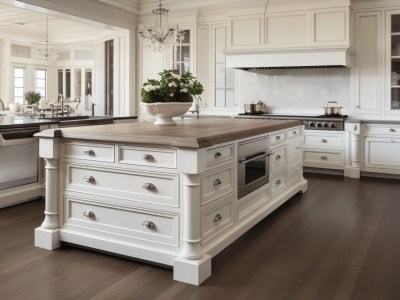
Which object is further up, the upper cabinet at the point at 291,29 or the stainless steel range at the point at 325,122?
the upper cabinet at the point at 291,29

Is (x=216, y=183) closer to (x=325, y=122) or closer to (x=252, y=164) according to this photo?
(x=252, y=164)

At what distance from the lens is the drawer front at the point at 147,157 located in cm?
255

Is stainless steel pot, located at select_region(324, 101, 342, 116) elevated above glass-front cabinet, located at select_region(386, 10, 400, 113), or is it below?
below

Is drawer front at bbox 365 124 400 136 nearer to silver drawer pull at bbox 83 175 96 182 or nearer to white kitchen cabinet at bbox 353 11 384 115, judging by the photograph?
white kitchen cabinet at bbox 353 11 384 115

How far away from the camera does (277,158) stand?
3.99 m

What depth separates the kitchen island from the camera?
8.12ft

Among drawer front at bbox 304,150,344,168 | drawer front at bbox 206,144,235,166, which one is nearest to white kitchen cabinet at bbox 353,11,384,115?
drawer front at bbox 304,150,344,168

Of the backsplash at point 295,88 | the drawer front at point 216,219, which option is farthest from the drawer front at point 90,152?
the backsplash at point 295,88

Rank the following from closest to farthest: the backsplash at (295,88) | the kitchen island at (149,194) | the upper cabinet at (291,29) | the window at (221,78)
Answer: the kitchen island at (149,194)
the upper cabinet at (291,29)
the backsplash at (295,88)
the window at (221,78)

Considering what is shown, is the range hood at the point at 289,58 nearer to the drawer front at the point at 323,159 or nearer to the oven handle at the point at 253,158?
the drawer front at the point at 323,159

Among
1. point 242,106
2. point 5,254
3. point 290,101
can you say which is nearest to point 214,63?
point 242,106

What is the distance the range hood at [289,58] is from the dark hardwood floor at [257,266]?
274 cm

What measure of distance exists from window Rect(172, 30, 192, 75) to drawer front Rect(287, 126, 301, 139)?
10.4ft

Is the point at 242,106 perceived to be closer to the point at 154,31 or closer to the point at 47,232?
the point at 154,31
